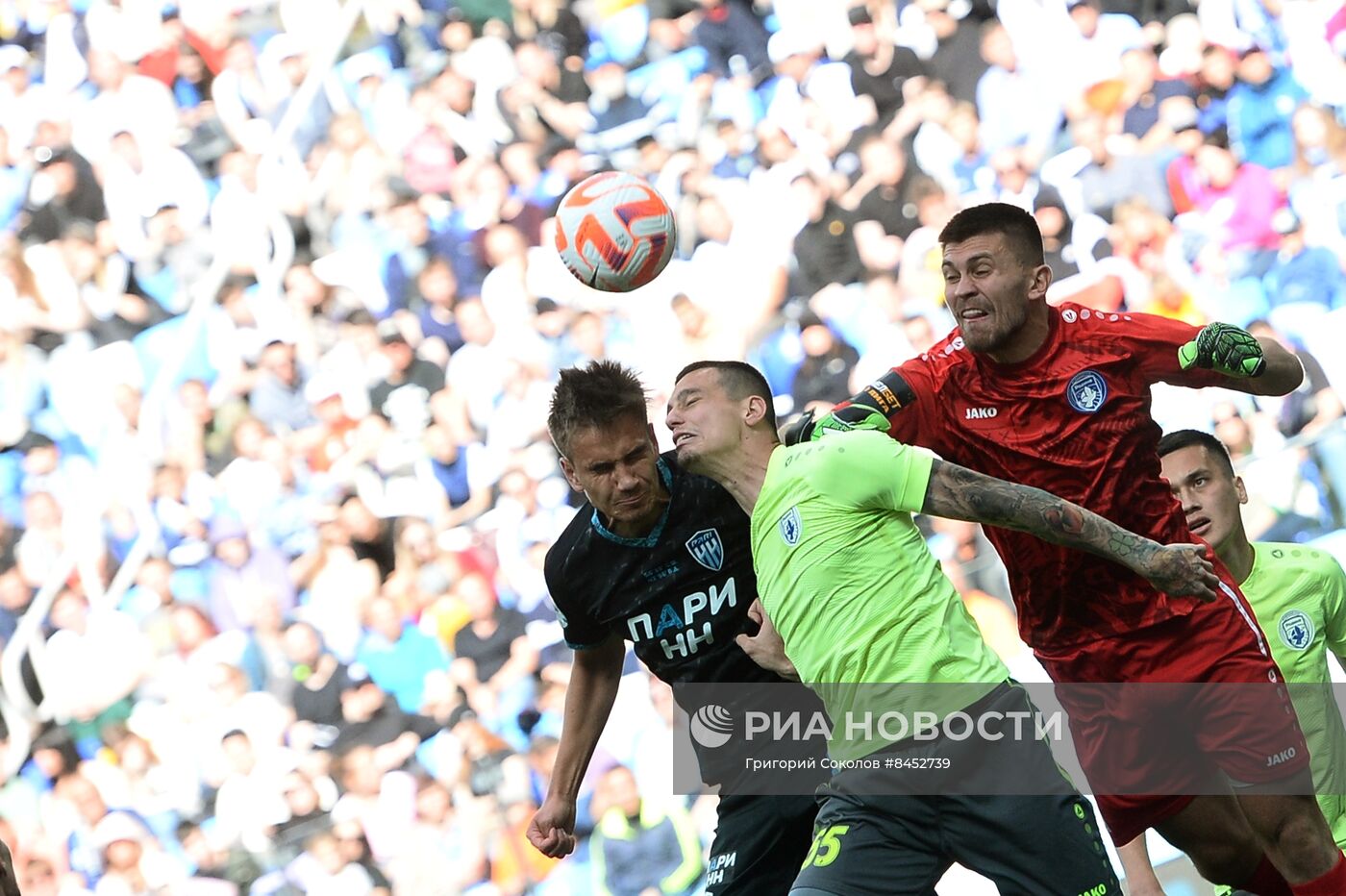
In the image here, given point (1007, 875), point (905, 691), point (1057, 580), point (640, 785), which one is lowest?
point (640, 785)

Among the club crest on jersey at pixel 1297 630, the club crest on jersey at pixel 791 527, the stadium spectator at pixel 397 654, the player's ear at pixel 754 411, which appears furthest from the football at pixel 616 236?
the stadium spectator at pixel 397 654

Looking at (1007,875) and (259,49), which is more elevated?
(259,49)

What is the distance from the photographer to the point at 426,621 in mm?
8734

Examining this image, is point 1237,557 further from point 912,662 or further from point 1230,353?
point 912,662

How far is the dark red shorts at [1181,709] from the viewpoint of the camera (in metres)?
4.42

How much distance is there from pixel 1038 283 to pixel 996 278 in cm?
14

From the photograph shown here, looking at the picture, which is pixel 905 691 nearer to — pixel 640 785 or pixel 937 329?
pixel 640 785

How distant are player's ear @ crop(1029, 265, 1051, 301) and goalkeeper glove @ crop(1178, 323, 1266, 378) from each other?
1.48 ft

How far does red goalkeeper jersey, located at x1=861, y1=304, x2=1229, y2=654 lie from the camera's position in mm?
4418

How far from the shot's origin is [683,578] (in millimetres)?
4531

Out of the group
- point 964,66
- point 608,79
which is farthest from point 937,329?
point 608,79

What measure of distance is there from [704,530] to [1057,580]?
1.02 metres

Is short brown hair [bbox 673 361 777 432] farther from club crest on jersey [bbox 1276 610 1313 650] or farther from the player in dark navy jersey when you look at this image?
club crest on jersey [bbox 1276 610 1313 650]

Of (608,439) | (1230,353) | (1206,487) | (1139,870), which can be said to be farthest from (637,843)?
(1230,353)
